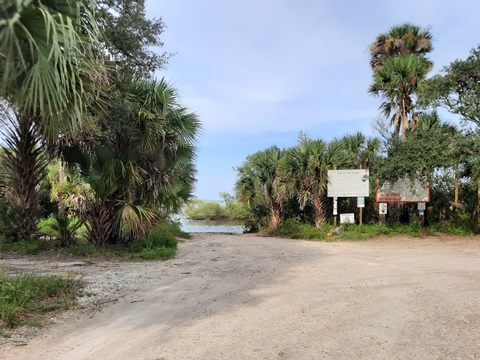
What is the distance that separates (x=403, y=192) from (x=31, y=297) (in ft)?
53.5

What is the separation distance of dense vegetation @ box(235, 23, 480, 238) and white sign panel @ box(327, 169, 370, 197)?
1.42ft

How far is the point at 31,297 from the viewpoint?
17.5ft

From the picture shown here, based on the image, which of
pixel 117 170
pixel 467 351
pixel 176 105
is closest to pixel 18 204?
pixel 117 170

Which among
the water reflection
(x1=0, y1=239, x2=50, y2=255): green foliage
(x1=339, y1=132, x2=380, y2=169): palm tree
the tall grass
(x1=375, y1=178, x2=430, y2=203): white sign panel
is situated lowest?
the water reflection

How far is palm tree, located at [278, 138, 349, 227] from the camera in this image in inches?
739

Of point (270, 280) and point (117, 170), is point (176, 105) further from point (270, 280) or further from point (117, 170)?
point (270, 280)

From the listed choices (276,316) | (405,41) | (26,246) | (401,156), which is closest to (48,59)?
(276,316)

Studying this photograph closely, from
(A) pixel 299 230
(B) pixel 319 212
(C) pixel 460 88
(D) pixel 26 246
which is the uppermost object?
(C) pixel 460 88

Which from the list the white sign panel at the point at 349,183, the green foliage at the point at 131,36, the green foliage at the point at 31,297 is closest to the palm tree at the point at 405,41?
the white sign panel at the point at 349,183

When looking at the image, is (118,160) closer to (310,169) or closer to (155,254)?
(155,254)

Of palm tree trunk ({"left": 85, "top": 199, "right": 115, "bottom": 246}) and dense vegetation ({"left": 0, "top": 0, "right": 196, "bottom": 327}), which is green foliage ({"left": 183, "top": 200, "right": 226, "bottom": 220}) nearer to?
dense vegetation ({"left": 0, "top": 0, "right": 196, "bottom": 327})

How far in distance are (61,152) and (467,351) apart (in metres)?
10.6

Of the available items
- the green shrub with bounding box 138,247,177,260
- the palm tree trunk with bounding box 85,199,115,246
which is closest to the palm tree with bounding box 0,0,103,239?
the green shrub with bounding box 138,247,177,260

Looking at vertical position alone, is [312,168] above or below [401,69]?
below
